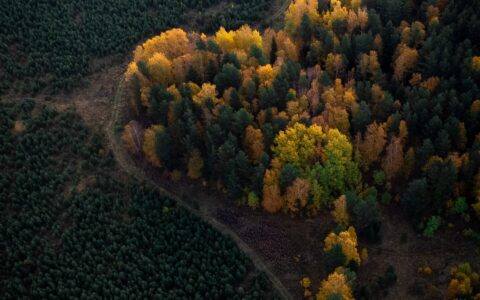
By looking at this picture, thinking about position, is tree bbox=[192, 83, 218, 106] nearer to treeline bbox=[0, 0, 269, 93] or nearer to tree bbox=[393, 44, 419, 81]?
treeline bbox=[0, 0, 269, 93]

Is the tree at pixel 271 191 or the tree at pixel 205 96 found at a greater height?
the tree at pixel 205 96

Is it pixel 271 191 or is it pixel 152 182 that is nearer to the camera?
pixel 271 191

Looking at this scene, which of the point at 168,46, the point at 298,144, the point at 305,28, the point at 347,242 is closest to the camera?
the point at 347,242

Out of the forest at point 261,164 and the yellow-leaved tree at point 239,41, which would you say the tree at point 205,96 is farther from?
the yellow-leaved tree at point 239,41

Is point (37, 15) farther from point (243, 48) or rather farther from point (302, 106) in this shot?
point (302, 106)

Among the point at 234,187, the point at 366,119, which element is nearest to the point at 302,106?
the point at 366,119

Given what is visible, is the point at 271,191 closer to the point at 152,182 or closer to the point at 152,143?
the point at 152,143

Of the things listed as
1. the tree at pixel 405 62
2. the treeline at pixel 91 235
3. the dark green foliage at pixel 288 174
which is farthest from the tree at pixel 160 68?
the tree at pixel 405 62

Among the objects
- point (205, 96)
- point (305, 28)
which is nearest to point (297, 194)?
point (205, 96)
